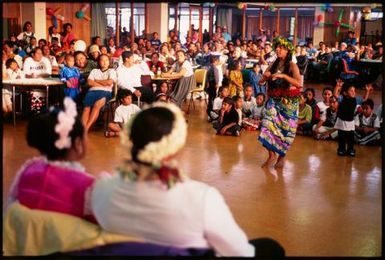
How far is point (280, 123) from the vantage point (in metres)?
5.01

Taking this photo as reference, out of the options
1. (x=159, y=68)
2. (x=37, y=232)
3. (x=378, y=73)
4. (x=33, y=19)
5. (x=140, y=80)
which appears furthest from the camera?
(x=378, y=73)

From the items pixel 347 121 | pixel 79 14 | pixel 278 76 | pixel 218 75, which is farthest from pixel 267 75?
pixel 79 14

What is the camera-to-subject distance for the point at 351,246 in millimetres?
3297

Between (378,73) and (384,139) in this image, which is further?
(378,73)

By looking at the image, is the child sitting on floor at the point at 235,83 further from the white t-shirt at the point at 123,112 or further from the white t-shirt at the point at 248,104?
the white t-shirt at the point at 123,112

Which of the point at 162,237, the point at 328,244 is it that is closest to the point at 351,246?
the point at 328,244

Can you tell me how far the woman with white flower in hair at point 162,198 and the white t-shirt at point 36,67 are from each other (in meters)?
6.05

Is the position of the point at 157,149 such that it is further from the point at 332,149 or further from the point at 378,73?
the point at 378,73

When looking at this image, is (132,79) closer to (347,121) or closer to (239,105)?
(239,105)

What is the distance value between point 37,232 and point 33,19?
30.7 feet

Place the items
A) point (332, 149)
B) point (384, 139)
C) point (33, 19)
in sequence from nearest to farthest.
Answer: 1. point (384, 139)
2. point (332, 149)
3. point (33, 19)

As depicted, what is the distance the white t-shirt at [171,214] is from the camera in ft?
5.28

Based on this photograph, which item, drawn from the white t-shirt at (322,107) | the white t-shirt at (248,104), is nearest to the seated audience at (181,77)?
the white t-shirt at (248,104)

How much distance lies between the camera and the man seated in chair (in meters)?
7.02
